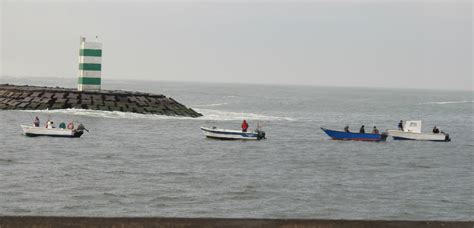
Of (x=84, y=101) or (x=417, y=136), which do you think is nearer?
(x=417, y=136)

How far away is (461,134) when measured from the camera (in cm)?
7400

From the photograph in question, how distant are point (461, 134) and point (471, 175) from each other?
37.4m

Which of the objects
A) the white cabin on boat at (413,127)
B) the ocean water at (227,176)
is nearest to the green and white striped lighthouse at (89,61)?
the ocean water at (227,176)

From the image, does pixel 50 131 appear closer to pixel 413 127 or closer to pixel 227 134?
pixel 227 134

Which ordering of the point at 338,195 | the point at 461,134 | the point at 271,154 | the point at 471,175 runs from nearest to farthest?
the point at 338,195, the point at 471,175, the point at 271,154, the point at 461,134

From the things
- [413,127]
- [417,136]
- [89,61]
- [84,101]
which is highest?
[89,61]

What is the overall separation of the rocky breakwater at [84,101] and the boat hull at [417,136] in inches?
969

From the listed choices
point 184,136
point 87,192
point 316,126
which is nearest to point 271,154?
point 184,136

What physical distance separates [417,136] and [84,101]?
1194 inches

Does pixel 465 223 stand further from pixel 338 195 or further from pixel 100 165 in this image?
pixel 100 165

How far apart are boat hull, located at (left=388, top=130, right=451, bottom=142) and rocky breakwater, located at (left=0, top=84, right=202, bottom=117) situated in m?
24.6

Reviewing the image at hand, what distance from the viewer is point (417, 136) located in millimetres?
60375

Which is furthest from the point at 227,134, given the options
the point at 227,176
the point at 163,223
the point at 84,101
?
the point at 163,223

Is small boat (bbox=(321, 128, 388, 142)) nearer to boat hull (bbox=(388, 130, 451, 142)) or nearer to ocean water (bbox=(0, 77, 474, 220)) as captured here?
ocean water (bbox=(0, 77, 474, 220))
